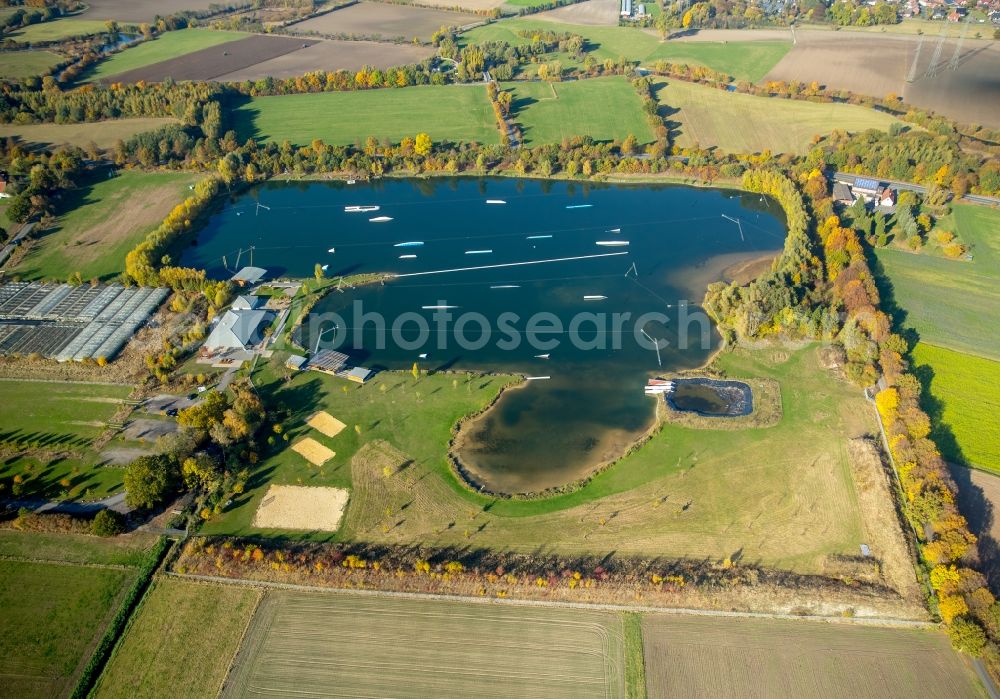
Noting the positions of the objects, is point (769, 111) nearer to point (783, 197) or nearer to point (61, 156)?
point (783, 197)

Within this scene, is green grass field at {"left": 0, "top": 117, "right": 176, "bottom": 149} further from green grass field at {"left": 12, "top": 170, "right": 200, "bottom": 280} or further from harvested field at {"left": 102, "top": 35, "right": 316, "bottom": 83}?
harvested field at {"left": 102, "top": 35, "right": 316, "bottom": 83}

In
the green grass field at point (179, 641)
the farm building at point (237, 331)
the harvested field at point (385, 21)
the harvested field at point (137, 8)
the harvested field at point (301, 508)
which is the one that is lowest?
the green grass field at point (179, 641)

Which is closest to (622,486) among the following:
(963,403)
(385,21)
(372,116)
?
(963,403)

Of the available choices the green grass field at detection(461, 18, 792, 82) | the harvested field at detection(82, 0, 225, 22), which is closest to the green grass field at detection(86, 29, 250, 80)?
the harvested field at detection(82, 0, 225, 22)

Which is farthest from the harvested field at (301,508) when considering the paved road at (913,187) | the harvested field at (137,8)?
the harvested field at (137,8)

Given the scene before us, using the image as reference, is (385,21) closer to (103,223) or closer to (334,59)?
(334,59)

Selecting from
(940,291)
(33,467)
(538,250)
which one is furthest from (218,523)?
(940,291)

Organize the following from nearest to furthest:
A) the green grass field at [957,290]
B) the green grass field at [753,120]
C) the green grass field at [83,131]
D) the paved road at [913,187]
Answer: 1. the green grass field at [957,290]
2. the paved road at [913,187]
3. the green grass field at [753,120]
4. the green grass field at [83,131]

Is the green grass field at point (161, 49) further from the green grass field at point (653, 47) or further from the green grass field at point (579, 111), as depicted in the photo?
the green grass field at point (579, 111)
